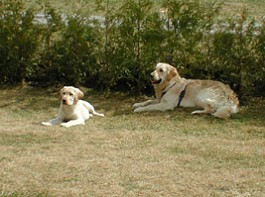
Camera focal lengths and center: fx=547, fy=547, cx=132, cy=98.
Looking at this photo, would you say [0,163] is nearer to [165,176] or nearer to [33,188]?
[33,188]

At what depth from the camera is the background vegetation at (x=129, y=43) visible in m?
10.1

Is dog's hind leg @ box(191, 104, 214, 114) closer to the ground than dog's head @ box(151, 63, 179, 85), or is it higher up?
closer to the ground

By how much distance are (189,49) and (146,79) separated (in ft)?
3.27

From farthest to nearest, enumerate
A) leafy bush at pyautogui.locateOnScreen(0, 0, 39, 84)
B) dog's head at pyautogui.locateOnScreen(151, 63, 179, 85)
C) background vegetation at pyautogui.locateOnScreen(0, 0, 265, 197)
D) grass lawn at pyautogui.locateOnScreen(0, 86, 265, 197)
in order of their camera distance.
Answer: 1. leafy bush at pyautogui.locateOnScreen(0, 0, 39, 84)
2. dog's head at pyautogui.locateOnScreen(151, 63, 179, 85)
3. background vegetation at pyautogui.locateOnScreen(0, 0, 265, 197)
4. grass lawn at pyautogui.locateOnScreen(0, 86, 265, 197)

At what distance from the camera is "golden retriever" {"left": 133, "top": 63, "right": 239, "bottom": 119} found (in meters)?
9.12

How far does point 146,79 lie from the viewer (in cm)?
1039

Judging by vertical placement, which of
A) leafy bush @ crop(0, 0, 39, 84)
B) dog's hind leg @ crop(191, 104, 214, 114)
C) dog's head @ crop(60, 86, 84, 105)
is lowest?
dog's hind leg @ crop(191, 104, 214, 114)

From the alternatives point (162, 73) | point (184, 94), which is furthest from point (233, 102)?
point (162, 73)

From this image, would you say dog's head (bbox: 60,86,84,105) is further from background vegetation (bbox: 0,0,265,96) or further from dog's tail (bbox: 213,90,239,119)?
dog's tail (bbox: 213,90,239,119)

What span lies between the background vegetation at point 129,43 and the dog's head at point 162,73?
724 millimetres

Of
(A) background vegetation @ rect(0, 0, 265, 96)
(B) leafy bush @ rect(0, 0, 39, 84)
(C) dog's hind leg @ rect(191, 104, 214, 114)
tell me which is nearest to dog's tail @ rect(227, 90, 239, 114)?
(C) dog's hind leg @ rect(191, 104, 214, 114)

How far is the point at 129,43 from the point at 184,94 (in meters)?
1.56

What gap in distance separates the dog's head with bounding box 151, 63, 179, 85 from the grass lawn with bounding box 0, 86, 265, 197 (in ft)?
2.03

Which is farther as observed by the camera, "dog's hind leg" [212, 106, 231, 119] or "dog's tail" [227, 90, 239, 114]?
"dog's tail" [227, 90, 239, 114]
